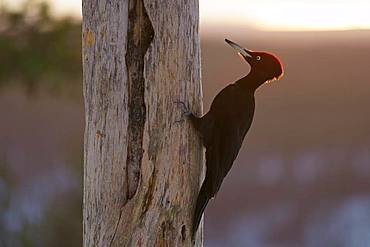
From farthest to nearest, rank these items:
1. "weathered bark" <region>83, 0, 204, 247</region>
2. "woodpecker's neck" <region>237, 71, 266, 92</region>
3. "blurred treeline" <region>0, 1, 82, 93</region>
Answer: "blurred treeline" <region>0, 1, 82, 93</region>
"woodpecker's neck" <region>237, 71, 266, 92</region>
"weathered bark" <region>83, 0, 204, 247</region>

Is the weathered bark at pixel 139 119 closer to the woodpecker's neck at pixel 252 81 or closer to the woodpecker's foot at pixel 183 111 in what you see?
the woodpecker's foot at pixel 183 111

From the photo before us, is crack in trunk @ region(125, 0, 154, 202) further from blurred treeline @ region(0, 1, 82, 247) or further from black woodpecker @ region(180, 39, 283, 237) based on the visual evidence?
blurred treeline @ region(0, 1, 82, 247)

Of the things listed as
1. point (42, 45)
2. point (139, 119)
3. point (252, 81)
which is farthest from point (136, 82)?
point (42, 45)

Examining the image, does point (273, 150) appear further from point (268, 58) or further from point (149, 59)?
point (149, 59)

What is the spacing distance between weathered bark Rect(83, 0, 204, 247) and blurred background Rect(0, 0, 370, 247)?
3395 mm

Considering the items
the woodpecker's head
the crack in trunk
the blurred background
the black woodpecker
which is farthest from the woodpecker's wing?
the blurred background

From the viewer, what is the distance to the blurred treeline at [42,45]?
264 inches

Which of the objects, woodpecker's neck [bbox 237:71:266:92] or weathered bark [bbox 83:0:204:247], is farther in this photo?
woodpecker's neck [bbox 237:71:266:92]

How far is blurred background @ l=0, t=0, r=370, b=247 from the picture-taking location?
6812mm

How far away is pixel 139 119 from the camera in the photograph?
3.18 m

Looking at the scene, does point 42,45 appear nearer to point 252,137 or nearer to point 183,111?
point 252,137

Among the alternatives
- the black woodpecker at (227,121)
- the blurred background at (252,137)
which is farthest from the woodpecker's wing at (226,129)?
the blurred background at (252,137)

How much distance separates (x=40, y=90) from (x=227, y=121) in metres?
3.73

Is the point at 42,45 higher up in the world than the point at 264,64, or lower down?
lower down
